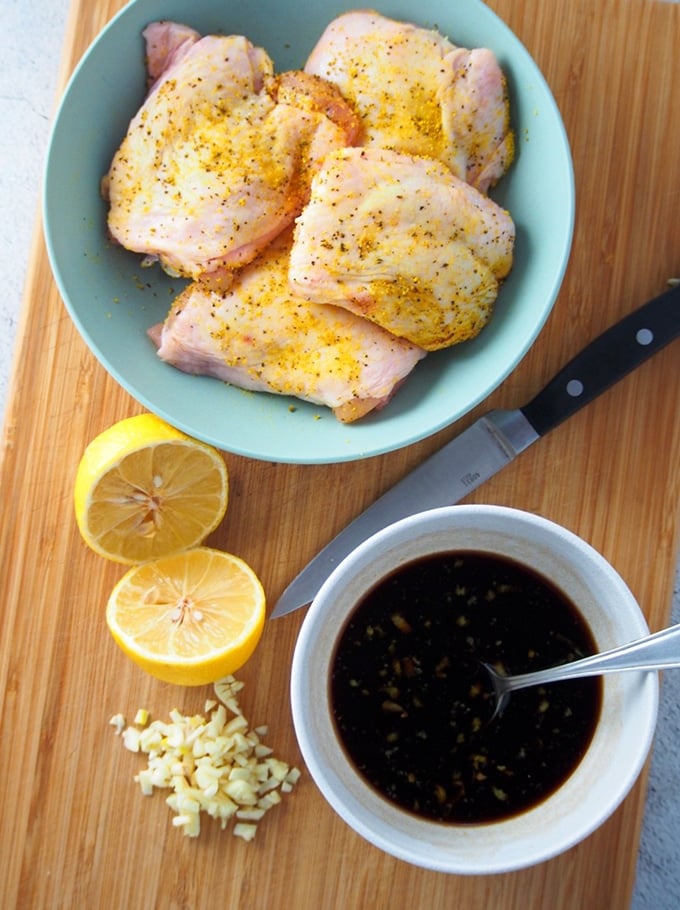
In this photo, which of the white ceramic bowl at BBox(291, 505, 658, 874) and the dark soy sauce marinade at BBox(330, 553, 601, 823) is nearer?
the white ceramic bowl at BBox(291, 505, 658, 874)

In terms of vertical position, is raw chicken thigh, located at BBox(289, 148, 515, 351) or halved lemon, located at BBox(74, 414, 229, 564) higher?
raw chicken thigh, located at BBox(289, 148, 515, 351)

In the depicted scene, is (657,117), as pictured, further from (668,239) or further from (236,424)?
(236,424)

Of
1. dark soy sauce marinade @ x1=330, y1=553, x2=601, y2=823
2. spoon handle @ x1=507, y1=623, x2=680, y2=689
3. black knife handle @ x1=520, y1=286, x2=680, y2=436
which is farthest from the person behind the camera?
black knife handle @ x1=520, y1=286, x2=680, y2=436

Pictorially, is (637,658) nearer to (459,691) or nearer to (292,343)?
(459,691)

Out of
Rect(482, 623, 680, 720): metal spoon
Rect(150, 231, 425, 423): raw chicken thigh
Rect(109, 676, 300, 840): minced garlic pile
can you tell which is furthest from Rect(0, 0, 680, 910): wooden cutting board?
Rect(482, 623, 680, 720): metal spoon

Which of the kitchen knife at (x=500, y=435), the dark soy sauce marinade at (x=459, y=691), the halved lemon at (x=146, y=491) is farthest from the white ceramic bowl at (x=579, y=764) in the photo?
the halved lemon at (x=146, y=491)

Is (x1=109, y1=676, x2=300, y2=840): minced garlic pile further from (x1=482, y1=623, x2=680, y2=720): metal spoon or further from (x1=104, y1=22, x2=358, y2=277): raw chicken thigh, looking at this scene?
(x1=104, y1=22, x2=358, y2=277): raw chicken thigh

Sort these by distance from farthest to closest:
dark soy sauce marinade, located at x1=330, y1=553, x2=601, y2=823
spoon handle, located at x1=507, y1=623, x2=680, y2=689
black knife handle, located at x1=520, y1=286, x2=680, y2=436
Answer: black knife handle, located at x1=520, y1=286, x2=680, y2=436, dark soy sauce marinade, located at x1=330, y1=553, x2=601, y2=823, spoon handle, located at x1=507, y1=623, x2=680, y2=689

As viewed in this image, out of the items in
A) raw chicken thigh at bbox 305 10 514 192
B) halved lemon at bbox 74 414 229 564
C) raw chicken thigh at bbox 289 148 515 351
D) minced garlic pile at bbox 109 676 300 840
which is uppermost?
raw chicken thigh at bbox 305 10 514 192

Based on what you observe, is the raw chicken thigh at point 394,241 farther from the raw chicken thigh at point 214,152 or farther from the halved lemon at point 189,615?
the halved lemon at point 189,615
